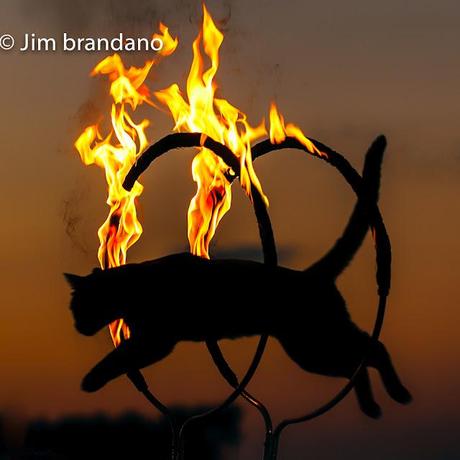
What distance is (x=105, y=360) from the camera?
10.6 meters

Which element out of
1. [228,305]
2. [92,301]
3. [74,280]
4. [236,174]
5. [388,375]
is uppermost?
[236,174]

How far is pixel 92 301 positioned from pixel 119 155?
1316 millimetres

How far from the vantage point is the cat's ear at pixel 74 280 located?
34.7ft

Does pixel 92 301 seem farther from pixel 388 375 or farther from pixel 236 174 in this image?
pixel 388 375

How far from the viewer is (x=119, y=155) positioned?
10977 millimetres

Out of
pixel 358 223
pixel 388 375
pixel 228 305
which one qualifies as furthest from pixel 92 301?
pixel 388 375

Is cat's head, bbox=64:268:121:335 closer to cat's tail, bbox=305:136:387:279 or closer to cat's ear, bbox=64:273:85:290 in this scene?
cat's ear, bbox=64:273:85:290

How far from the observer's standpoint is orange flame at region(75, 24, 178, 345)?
10.7 m

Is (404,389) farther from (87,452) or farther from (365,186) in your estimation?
(87,452)

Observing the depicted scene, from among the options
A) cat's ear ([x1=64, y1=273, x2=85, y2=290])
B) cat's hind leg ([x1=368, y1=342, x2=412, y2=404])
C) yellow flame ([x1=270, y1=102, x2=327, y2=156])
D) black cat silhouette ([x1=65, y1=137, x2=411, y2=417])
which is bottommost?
cat's hind leg ([x1=368, y1=342, x2=412, y2=404])

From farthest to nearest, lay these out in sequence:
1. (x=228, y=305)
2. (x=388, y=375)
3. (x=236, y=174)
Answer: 1. (x=388, y=375)
2. (x=228, y=305)
3. (x=236, y=174)

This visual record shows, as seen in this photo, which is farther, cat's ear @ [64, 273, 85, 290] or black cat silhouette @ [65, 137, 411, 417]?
cat's ear @ [64, 273, 85, 290]

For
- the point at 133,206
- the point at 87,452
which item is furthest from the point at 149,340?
the point at 87,452

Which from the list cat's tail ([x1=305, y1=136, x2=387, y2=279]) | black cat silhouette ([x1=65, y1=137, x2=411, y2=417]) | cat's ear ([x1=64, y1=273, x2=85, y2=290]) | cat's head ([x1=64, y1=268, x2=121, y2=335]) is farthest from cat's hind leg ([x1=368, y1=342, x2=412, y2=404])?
cat's ear ([x1=64, y1=273, x2=85, y2=290])
